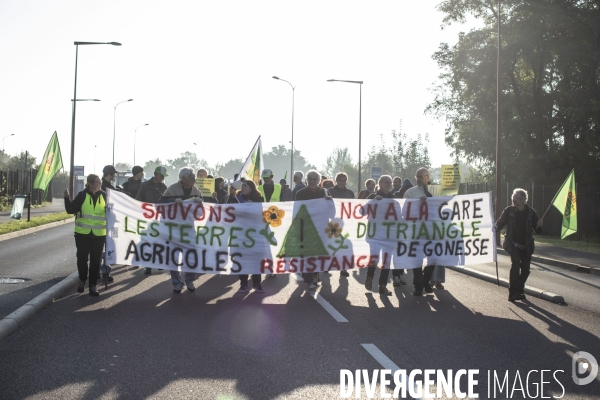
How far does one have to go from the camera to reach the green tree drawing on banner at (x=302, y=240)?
990cm

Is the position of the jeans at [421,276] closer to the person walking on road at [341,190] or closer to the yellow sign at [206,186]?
the person walking on road at [341,190]

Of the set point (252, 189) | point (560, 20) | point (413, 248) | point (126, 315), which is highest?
point (560, 20)

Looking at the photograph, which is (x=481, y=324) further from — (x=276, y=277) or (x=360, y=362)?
(x=276, y=277)

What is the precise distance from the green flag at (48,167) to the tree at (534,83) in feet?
69.2

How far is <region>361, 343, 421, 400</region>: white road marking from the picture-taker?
563cm

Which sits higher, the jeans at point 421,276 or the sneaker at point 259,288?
the jeans at point 421,276

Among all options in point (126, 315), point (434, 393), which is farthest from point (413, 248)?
point (434, 393)

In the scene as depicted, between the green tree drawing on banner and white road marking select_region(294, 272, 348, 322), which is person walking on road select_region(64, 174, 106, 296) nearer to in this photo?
the green tree drawing on banner

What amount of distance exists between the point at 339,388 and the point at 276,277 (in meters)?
7.16

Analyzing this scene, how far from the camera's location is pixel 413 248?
10.2 m

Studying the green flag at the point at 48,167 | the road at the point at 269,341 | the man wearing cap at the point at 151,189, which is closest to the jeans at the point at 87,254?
the road at the point at 269,341

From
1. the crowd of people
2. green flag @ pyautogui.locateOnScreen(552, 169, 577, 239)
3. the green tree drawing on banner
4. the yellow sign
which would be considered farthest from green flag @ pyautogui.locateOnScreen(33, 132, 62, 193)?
green flag @ pyautogui.locateOnScreen(552, 169, 577, 239)

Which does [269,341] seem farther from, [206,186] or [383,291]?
[206,186]

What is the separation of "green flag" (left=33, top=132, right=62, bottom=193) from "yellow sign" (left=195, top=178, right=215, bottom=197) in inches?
249
